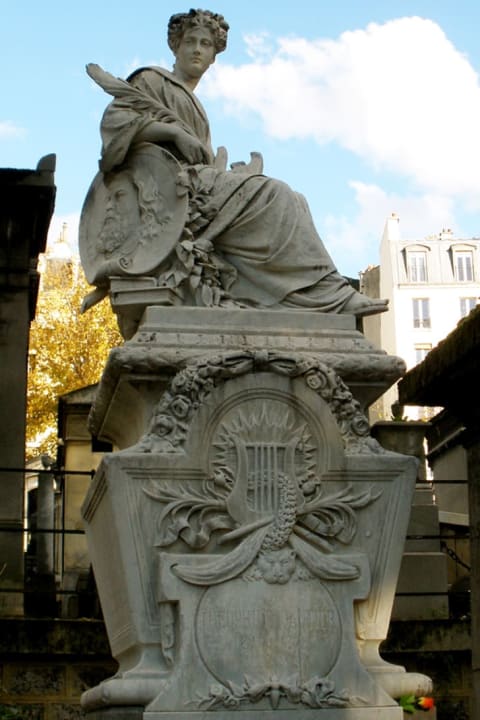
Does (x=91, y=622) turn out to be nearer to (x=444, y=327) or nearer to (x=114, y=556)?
(x=114, y=556)

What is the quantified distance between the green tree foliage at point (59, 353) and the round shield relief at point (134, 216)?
2564cm

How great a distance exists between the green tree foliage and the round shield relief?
84.1ft

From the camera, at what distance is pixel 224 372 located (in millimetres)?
8250

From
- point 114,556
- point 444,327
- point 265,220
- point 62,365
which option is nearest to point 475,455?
point 265,220

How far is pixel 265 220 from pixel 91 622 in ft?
13.5

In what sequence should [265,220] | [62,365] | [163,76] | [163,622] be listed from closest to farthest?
[163,622], [265,220], [163,76], [62,365]

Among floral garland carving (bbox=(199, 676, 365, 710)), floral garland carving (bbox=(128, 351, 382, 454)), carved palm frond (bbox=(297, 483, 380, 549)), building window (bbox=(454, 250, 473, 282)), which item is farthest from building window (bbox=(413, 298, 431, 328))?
floral garland carving (bbox=(199, 676, 365, 710))

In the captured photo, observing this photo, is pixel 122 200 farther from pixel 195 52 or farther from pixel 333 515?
pixel 333 515

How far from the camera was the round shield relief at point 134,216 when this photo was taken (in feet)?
29.1

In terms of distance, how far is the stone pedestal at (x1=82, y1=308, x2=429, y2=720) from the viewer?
778cm

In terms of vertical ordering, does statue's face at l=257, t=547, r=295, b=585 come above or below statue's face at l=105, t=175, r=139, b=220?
below

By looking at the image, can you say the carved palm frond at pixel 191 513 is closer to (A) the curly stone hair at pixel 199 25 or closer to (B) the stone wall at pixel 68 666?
(A) the curly stone hair at pixel 199 25

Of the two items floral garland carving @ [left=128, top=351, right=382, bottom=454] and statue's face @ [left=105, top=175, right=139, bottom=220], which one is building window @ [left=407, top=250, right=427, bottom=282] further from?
floral garland carving @ [left=128, top=351, right=382, bottom=454]

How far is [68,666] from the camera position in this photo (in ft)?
37.5
